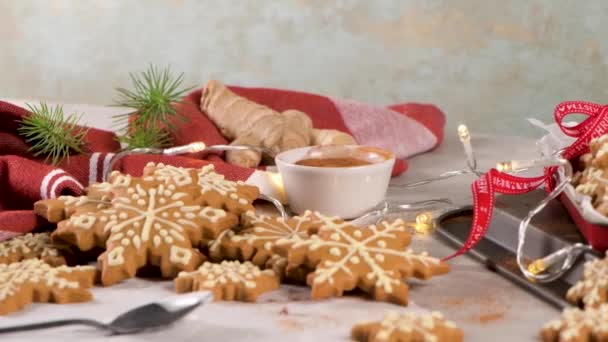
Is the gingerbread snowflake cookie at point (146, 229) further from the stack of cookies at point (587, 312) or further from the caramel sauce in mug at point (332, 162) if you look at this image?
the stack of cookies at point (587, 312)

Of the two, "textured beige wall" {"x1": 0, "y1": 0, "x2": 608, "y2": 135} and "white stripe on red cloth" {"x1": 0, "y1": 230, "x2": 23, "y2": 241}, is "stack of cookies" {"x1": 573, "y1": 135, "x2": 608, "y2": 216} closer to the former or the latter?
"white stripe on red cloth" {"x1": 0, "y1": 230, "x2": 23, "y2": 241}

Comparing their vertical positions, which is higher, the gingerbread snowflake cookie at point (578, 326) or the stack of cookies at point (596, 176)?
the stack of cookies at point (596, 176)

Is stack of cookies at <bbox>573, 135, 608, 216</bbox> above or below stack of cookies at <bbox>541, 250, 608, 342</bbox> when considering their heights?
above

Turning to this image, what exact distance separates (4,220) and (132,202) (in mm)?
173

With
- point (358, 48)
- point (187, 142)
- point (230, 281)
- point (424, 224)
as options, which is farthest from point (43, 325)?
point (358, 48)

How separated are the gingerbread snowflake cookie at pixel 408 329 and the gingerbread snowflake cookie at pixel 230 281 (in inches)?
5.8

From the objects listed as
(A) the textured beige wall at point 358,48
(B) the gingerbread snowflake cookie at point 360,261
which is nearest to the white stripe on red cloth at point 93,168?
(B) the gingerbread snowflake cookie at point 360,261

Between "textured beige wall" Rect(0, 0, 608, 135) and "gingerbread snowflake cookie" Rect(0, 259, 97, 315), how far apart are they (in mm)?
2919

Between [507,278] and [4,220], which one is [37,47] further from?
[507,278]

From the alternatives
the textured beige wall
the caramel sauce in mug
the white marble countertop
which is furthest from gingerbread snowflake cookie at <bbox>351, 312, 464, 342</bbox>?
the textured beige wall

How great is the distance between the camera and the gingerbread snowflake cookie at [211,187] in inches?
44.6

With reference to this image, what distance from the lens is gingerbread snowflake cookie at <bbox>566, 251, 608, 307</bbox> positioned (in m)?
0.87

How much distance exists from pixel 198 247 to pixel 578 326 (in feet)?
1.52

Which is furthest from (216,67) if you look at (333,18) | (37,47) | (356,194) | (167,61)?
(356,194)
